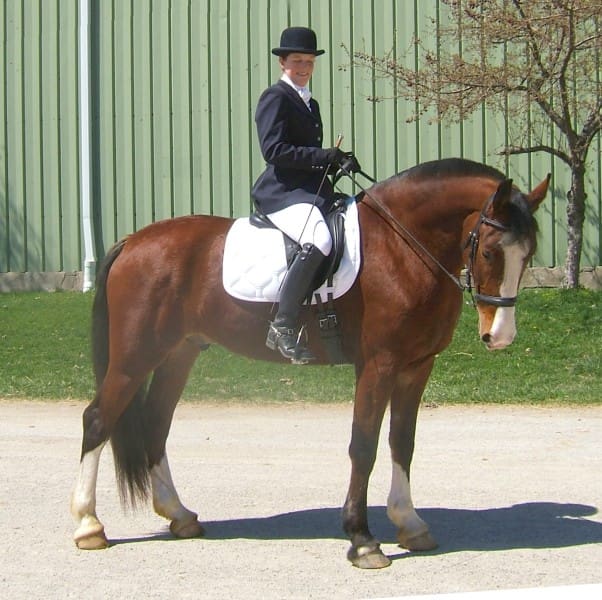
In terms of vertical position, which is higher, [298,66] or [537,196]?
[298,66]

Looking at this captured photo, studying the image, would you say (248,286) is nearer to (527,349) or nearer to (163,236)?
(163,236)

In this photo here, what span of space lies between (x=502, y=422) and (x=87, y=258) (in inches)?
385

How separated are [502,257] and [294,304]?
122cm

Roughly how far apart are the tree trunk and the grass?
56 centimetres

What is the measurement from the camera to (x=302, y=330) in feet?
21.4

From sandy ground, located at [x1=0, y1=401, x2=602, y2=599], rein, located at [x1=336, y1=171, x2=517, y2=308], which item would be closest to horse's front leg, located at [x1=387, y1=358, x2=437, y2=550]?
sandy ground, located at [x1=0, y1=401, x2=602, y2=599]

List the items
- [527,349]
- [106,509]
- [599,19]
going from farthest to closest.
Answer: [599,19], [527,349], [106,509]

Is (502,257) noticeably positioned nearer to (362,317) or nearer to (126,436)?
(362,317)

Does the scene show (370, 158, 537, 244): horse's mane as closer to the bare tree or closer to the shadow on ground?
the shadow on ground

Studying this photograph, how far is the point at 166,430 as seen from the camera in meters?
7.18

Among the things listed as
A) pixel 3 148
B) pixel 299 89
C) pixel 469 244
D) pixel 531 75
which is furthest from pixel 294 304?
→ pixel 3 148

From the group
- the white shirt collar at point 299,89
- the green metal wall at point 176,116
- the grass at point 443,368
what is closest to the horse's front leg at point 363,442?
the white shirt collar at point 299,89

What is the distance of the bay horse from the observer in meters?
6.15

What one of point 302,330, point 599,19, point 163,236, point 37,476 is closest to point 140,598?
point 302,330
